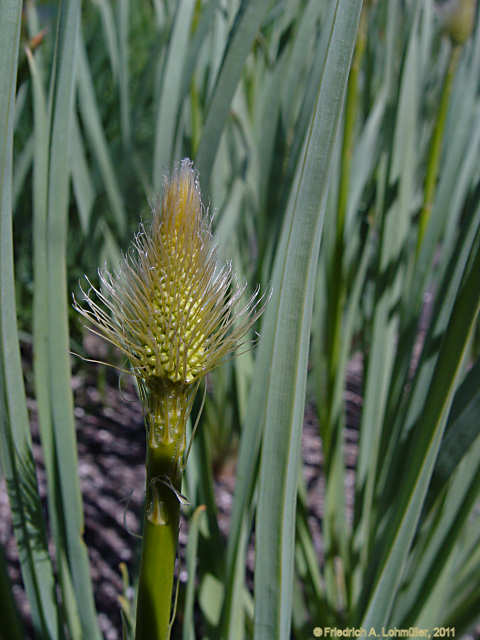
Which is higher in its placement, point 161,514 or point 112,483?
point 161,514

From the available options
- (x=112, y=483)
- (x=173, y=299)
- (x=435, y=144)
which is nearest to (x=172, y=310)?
(x=173, y=299)

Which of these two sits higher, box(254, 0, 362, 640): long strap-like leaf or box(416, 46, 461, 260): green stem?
box(416, 46, 461, 260): green stem

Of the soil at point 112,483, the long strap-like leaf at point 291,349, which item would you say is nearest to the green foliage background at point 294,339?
the long strap-like leaf at point 291,349

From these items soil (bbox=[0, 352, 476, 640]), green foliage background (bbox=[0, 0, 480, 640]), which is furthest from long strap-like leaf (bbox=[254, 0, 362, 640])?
soil (bbox=[0, 352, 476, 640])

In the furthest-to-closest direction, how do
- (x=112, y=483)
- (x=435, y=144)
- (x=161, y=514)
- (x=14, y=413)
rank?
(x=112, y=483)
(x=435, y=144)
(x=14, y=413)
(x=161, y=514)

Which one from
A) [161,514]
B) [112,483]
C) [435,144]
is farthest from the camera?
[112,483]

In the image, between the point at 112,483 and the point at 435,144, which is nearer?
the point at 435,144

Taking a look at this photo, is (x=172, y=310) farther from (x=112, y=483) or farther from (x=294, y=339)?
(x=112, y=483)

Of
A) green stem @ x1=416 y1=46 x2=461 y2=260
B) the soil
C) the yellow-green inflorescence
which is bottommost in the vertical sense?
the soil

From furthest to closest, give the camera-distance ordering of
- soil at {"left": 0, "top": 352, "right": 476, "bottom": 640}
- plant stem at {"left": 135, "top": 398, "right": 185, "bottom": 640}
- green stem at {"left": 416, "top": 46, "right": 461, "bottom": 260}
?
soil at {"left": 0, "top": 352, "right": 476, "bottom": 640} < green stem at {"left": 416, "top": 46, "right": 461, "bottom": 260} < plant stem at {"left": 135, "top": 398, "right": 185, "bottom": 640}

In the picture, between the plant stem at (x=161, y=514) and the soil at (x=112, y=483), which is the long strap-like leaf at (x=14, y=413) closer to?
the plant stem at (x=161, y=514)

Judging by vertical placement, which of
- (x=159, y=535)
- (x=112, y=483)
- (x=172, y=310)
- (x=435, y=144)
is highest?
(x=435, y=144)

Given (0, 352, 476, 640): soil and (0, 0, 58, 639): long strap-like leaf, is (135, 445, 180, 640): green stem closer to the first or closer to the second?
(0, 0, 58, 639): long strap-like leaf
